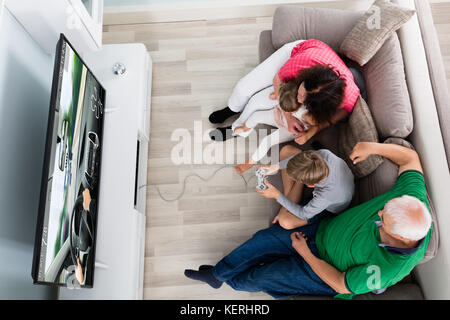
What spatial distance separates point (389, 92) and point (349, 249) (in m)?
0.89

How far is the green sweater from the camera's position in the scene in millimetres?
1329

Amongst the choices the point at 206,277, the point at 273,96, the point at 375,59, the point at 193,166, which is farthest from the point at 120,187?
the point at 375,59

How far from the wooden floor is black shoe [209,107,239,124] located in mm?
73

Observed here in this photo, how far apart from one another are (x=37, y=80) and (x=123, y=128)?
1.71ft

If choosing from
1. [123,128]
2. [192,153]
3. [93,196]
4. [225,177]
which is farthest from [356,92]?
[93,196]

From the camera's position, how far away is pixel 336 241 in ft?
5.21

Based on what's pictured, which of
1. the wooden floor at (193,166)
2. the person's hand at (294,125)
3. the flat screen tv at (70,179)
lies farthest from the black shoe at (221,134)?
the flat screen tv at (70,179)

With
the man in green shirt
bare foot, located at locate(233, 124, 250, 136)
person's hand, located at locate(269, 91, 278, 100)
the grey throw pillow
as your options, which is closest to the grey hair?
the man in green shirt

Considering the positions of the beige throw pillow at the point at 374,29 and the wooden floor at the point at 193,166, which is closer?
the beige throw pillow at the point at 374,29

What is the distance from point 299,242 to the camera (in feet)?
5.79

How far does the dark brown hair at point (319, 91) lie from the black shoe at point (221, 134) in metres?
0.75

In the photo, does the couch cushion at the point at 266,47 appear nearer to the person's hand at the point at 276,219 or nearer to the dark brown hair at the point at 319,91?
the dark brown hair at the point at 319,91

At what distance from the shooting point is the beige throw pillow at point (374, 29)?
5.82ft

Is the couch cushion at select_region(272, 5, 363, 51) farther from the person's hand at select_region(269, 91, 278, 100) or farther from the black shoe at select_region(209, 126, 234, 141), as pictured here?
the black shoe at select_region(209, 126, 234, 141)
